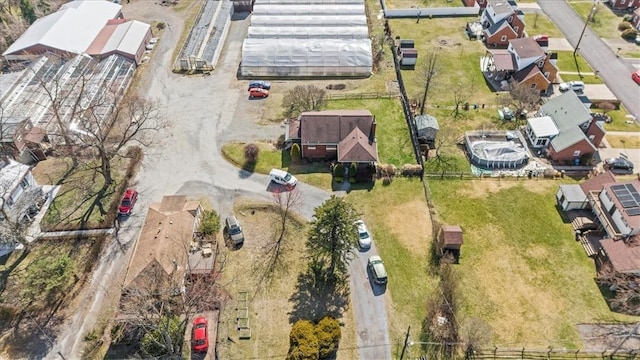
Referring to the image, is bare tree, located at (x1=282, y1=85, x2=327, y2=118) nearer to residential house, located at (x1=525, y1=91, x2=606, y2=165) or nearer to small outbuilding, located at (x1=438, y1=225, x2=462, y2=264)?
small outbuilding, located at (x1=438, y1=225, x2=462, y2=264)

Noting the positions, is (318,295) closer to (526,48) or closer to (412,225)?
(412,225)

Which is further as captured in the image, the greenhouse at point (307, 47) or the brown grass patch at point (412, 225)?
the greenhouse at point (307, 47)

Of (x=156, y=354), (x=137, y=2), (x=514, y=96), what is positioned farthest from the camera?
(x=137, y=2)

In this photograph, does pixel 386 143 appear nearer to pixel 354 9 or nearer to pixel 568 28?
pixel 354 9

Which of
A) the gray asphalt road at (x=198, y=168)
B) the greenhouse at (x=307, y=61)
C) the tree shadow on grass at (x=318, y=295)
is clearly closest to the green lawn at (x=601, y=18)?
the greenhouse at (x=307, y=61)

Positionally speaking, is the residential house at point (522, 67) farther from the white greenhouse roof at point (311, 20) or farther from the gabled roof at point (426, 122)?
the white greenhouse roof at point (311, 20)

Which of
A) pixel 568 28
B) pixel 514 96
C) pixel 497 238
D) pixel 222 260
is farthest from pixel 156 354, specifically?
pixel 568 28
